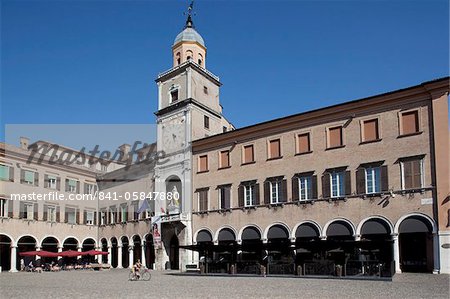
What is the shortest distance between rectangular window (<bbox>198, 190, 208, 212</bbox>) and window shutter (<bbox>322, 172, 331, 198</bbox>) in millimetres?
10446

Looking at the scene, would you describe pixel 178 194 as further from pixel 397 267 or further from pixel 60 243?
pixel 397 267

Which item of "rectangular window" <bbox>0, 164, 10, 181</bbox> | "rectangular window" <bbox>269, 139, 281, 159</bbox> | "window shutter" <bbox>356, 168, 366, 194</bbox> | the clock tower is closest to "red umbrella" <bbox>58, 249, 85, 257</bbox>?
"rectangular window" <bbox>0, 164, 10, 181</bbox>

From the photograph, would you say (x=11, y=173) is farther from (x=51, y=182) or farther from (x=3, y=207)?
(x=51, y=182)

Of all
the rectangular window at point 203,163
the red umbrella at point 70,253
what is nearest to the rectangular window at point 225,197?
the rectangular window at point 203,163

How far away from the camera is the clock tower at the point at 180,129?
134ft

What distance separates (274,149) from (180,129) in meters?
10.2

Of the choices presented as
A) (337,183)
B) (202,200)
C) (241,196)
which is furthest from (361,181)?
(202,200)

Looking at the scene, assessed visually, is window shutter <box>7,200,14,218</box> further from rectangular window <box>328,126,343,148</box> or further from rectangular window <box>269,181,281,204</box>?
rectangular window <box>328,126,343,148</box>

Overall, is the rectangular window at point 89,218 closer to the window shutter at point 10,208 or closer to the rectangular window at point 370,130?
the window shutter at point 10,208

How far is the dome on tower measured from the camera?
4568 cm

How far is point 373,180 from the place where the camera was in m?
30.1

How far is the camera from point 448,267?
88.0 ft

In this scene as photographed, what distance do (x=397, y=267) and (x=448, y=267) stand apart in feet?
9.54

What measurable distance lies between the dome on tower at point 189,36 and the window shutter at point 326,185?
65.7 ft
